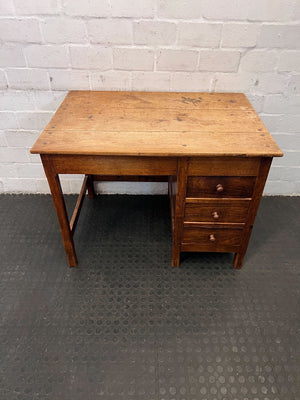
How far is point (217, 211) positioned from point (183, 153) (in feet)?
1.31

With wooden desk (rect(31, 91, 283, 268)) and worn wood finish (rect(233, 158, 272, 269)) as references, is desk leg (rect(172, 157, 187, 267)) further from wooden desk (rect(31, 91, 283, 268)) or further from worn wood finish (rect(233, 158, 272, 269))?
worn wood finish (rect(233, 158, 272, 269))

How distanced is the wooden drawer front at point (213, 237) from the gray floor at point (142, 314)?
18 centimetres

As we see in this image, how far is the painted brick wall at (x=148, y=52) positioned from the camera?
156 centimetres

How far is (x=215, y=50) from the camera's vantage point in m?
1.67

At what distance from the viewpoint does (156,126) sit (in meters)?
1.38

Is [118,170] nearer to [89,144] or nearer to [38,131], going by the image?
[89,144]

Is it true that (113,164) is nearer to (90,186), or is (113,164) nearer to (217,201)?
(217,201)

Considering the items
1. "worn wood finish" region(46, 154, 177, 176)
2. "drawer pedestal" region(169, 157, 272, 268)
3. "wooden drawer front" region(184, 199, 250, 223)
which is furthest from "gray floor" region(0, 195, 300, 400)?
"worn wood finish" region(46, 154, 177, 176)

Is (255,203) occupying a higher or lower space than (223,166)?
lower

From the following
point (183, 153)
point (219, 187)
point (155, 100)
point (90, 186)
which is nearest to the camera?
point (183, 153)

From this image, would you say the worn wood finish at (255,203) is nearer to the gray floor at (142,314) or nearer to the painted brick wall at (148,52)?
the gray floor at (142,314)

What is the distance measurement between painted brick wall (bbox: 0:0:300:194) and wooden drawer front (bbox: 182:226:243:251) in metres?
0.87

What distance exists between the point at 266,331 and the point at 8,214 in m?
1.79

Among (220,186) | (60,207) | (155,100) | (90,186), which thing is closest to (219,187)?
(220,186)
